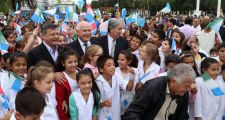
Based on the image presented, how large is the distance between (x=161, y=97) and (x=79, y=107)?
4.00ft

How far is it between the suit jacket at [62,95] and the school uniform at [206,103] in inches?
69.2

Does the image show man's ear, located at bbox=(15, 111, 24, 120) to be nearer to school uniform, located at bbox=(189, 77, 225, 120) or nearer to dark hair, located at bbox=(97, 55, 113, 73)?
dark hair, located at bbox=(97, 55, 113, 73)

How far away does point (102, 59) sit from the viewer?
4.83 metres

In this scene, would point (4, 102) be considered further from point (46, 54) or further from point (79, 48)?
point (79, 48)

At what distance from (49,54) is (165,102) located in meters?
2.06

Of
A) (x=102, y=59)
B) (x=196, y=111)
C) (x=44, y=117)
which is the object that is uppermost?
(x=102, y=59)

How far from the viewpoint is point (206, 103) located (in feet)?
16.6

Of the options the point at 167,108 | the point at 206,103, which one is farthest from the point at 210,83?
the point at 167,108

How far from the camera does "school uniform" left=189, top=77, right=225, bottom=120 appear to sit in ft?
16.6

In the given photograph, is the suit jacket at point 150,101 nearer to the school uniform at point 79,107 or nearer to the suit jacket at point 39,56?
the school uniform at point 79,107

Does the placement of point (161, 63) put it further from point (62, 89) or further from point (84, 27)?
point (62, 89)

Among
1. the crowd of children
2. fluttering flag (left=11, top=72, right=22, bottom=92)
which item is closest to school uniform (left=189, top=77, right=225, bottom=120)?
the crowd of children

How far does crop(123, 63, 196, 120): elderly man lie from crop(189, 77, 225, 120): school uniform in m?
1.28

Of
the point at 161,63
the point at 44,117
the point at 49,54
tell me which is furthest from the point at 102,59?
the point at 161,63
